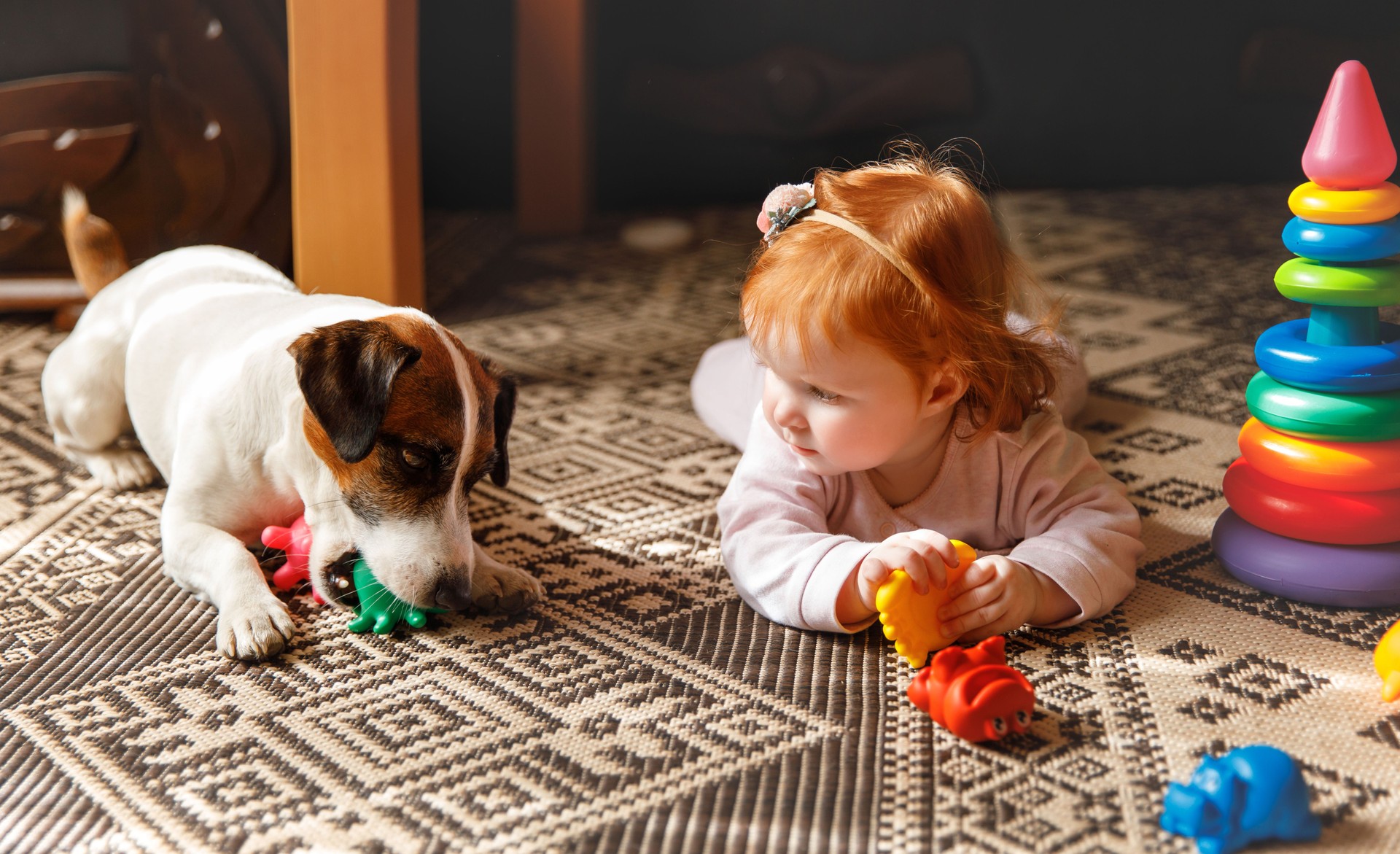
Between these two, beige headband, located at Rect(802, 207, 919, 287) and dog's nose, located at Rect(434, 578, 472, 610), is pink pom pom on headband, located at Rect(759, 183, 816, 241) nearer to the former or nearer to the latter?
beige headband, located at Rect(802, 207, 919, 287)

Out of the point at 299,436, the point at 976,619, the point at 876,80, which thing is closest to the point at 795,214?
the point at 976,619

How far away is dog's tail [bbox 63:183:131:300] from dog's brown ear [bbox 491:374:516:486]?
2.78 feet

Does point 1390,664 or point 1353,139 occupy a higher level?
point 1353,139

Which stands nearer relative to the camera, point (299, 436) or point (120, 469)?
point (299, 436)

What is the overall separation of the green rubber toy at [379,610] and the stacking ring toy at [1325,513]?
31.7 inches

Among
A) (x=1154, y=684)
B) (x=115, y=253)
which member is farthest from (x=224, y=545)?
(x=1154, y=684)

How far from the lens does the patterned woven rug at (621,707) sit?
84cm

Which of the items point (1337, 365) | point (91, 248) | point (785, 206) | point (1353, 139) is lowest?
point (91, 248)

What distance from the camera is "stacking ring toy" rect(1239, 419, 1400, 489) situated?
1.12 metres

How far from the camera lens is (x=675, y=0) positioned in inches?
131

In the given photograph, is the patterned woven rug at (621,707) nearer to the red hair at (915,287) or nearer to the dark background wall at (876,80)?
the red hair at (915,287)

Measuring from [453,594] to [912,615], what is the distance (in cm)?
42

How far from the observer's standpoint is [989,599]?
107cm

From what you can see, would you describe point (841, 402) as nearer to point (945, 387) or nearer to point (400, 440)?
point (945, 387)
